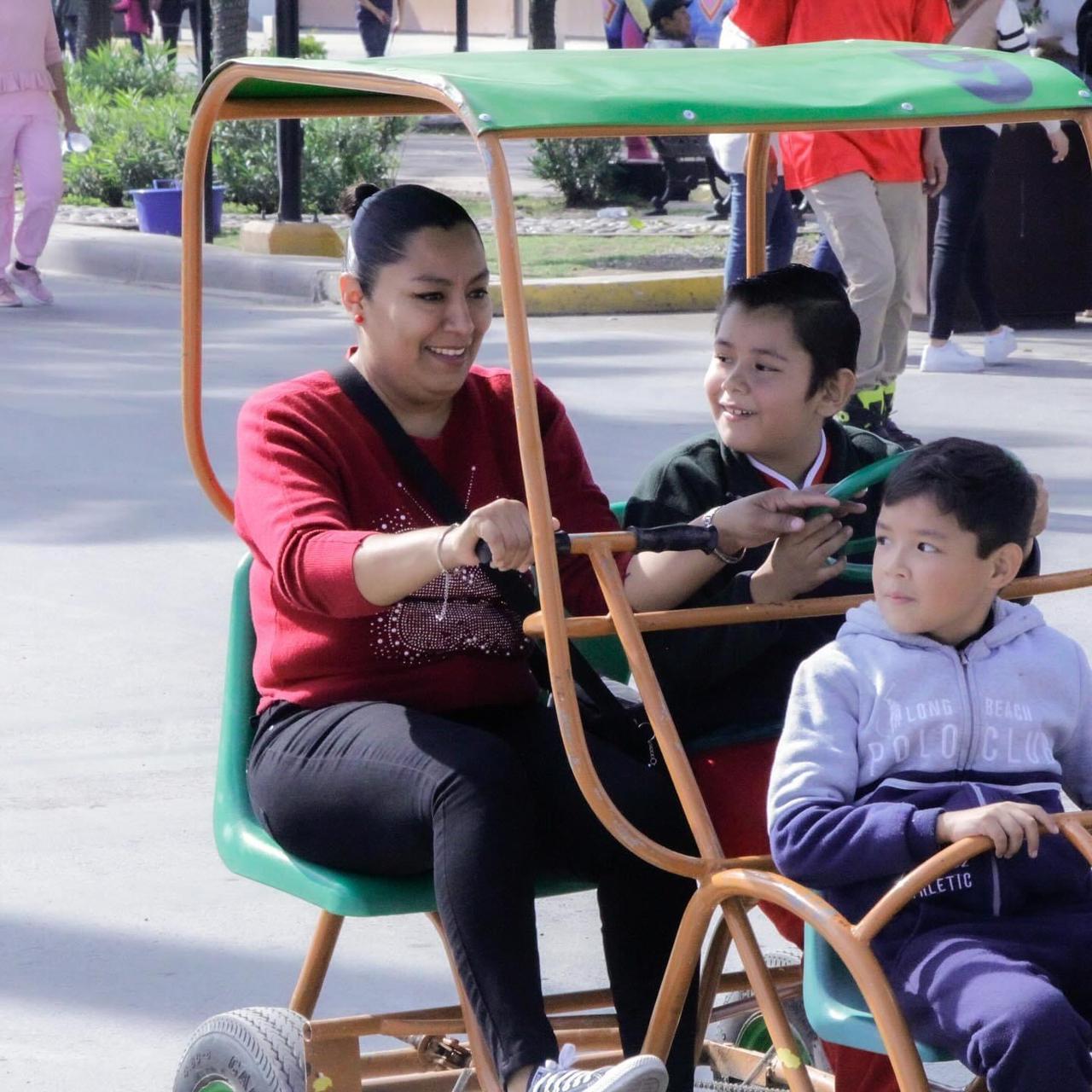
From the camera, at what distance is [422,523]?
9.49ft

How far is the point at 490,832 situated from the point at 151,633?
10.5ft

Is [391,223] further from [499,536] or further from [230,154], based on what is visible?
[230,154]

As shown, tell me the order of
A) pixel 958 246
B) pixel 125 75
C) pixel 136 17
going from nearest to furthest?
pixel 958 246
pixel 125 75
pixel 136 17

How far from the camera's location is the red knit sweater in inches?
111

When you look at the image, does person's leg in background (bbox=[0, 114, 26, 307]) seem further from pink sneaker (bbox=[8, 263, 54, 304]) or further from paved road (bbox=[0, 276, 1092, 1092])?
paved road (bbox=[0, 276, 1092, 1092])

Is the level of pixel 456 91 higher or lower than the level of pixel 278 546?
higher

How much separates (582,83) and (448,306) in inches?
19.2

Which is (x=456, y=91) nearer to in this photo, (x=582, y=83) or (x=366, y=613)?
(x=582, y=83)

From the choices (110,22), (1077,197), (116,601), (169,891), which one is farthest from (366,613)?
(110,22)

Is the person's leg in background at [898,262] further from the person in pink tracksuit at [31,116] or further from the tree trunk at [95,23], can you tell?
the tree trunk at [95,23]

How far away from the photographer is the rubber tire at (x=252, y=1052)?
9.05ft

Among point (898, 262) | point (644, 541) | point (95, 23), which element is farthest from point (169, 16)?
point (644, 541)

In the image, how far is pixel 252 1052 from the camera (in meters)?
2.78

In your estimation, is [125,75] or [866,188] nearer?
[866,188]
